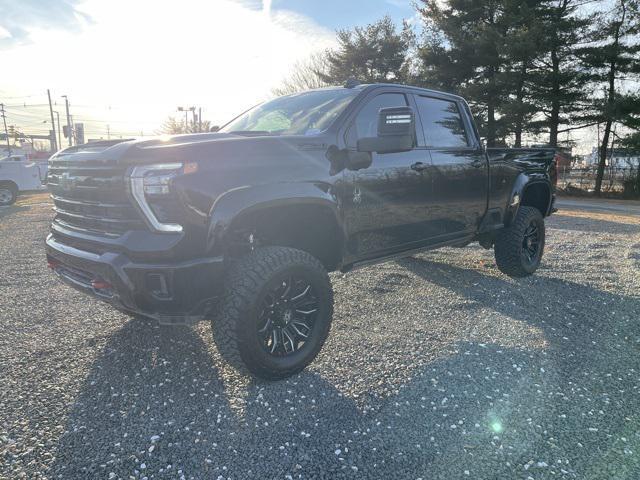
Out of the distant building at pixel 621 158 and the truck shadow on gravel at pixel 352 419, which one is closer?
the truck shadow on gravel at pixel 352 419

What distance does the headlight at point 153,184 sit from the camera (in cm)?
251

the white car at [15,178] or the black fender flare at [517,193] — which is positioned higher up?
the black fender flare at [517,193]

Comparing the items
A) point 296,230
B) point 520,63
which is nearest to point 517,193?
point 296,230

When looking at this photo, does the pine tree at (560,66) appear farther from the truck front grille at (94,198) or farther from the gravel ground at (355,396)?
the truck front grille at (94,198)

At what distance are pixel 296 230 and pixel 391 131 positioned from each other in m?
0.98

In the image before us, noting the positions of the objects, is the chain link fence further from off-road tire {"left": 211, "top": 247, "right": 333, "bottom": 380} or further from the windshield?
off-road tire {"left": 211, "top": 247, "right": 333, "bottom": 380}

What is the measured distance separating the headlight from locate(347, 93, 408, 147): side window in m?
A: 1.33

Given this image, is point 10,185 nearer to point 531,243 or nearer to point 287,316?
point 287,316

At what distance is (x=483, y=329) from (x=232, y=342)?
7.32ft

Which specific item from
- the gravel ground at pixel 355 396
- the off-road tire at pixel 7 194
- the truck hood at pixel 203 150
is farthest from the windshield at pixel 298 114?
the off-road tire at pixel 7 194

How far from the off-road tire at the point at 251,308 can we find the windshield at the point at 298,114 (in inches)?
39.5

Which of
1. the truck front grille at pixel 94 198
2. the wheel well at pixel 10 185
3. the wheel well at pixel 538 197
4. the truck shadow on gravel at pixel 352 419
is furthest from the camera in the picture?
the wheel well at pixel 10 185

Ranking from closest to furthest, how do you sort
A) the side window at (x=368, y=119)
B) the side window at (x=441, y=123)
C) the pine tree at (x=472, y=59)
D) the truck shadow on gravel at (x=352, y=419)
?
the truck shadow on gravel at (x=352, y=419) → the side window at (x=368, y=119) → the side window at (x=441, y=123) → the pine tree at (x=472, y=59)

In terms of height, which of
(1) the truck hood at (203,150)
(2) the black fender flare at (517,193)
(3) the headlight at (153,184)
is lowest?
(2) the black fender flare at (517,193)
